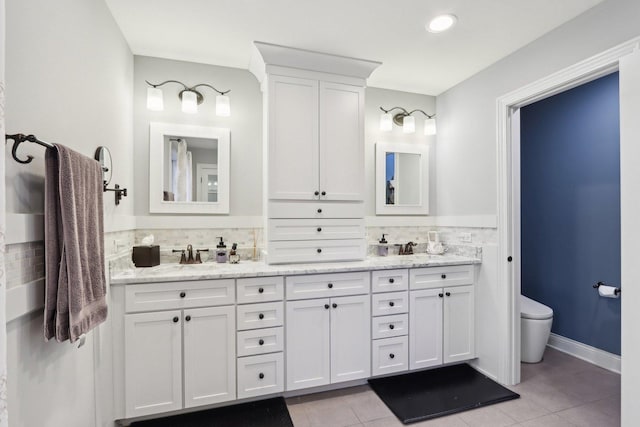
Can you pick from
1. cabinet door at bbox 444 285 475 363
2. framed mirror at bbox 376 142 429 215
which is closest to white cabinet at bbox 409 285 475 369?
cabinet door at bbox 444 285 475 363

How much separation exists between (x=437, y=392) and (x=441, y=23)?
97.2 inches

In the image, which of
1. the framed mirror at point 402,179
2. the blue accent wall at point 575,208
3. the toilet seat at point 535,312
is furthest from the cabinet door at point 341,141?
the blue accent wall at point 575,208

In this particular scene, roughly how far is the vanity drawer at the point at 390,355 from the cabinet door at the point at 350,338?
0.19 feet

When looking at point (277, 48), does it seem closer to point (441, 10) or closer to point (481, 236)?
point (441, 10)

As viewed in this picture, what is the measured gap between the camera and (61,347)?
51.4 inches

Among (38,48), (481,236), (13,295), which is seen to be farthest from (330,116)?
(13,295)

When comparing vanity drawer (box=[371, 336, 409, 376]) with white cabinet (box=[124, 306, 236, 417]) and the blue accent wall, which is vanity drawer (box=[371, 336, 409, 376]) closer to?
white cabinet (box=[124, 306, 236, 417])

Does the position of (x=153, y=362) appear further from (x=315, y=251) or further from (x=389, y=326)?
(x=389, y=326)

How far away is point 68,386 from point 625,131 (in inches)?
113

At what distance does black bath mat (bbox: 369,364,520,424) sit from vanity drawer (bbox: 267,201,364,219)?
50.4 inches

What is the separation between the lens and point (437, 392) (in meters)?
2.27

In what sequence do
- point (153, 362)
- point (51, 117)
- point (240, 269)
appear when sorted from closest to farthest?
1. point (51, 117)
2. point (153, 362)
3. point (240, 269)

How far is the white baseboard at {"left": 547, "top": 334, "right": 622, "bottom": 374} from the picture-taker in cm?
254

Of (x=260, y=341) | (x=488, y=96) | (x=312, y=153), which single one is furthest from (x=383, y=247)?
(x=488, y=96)
